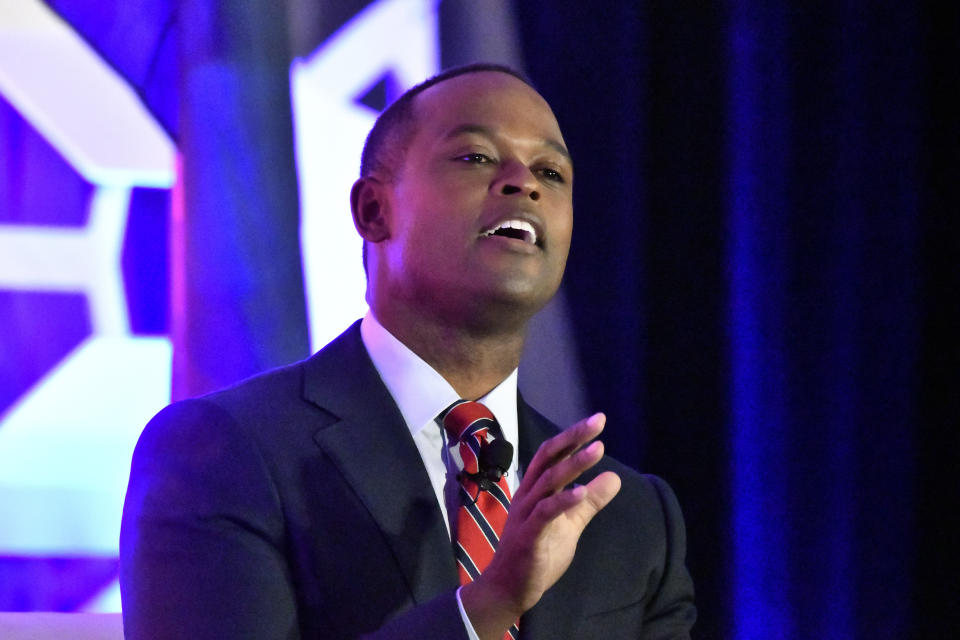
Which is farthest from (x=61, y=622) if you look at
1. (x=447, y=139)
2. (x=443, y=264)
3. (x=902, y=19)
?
(x=902, y=19)

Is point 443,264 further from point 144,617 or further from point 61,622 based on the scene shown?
point 61,622

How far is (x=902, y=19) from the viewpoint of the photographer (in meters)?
2.00

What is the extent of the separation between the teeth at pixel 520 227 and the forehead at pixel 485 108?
0.50 feet

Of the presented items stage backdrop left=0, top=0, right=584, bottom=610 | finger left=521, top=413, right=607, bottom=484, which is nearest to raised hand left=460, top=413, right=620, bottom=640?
finger left=521, top=413, right=607, bottom=484

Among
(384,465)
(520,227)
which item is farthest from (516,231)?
(384,465)

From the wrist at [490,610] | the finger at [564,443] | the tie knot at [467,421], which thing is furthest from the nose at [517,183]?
the wrist at [490,610]

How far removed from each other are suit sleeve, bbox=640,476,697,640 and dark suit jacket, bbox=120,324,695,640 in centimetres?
11

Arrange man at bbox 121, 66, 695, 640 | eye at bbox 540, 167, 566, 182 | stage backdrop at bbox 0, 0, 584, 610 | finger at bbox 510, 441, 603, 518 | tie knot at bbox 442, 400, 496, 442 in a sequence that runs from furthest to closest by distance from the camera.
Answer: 1. stage backdrop at bbox 0, 0, 584, 610
2. eye at bbox 540, 167, 566, 182
3. tie knot at bbox 442, 400, 496, 442
4. man at bbox 121, 66, 695, 640
5. finger at bbox 510, 441, 603, 518

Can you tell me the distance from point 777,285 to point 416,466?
101 centimetres

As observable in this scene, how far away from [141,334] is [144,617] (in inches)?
31.2

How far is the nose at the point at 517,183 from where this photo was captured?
1319 millimetres

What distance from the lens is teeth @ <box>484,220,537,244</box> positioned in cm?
131

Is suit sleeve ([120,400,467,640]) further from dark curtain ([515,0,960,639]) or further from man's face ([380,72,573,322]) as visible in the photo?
dark curtain ([515,0,960,639])

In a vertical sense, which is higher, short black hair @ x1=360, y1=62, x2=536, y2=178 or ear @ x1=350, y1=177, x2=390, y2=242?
short black hair @ x1=360, y1=62, x2=536, y2=178
